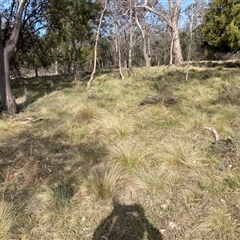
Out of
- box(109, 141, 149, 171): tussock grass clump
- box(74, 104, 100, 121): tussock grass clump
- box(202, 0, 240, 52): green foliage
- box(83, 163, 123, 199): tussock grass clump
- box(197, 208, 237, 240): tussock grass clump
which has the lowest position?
box(197, 208, 237, 240): tussock grass clump

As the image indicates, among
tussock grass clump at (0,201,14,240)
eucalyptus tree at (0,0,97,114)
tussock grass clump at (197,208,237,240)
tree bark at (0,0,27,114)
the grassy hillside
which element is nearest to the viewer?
tussock grass clump at (197,208,237,240)

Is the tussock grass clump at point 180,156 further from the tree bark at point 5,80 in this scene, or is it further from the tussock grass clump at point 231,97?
the tree bark at point 5,80

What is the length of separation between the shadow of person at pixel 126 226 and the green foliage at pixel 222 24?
9.63 metres

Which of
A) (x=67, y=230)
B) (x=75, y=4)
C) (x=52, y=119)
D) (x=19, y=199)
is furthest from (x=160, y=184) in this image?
(x=75, y=4)

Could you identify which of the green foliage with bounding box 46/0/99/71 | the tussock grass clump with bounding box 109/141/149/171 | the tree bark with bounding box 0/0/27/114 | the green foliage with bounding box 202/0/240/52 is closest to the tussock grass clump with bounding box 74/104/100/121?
the tussock grass clump with bounding box 109/141/149/171

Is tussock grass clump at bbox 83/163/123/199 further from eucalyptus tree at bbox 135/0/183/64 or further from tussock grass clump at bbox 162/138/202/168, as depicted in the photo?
eucalyptus tree at bbox 135/0/183/64

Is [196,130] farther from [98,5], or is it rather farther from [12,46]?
[98,5]

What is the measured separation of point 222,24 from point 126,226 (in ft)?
35.3

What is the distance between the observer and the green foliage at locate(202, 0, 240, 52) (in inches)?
387

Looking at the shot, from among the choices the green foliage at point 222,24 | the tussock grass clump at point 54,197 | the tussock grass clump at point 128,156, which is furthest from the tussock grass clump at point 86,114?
the green foliage at point 222,24

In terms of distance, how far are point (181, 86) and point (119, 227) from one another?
17.2 ft

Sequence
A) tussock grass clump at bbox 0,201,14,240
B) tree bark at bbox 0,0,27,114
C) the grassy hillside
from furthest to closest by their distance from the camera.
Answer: tree bark at bbox 0,0,27,114 → the grassy hillside → tussock grass clump at bbox 0,201,14,240

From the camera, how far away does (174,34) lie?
12.6m

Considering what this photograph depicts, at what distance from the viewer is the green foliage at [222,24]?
9828 millimetres
